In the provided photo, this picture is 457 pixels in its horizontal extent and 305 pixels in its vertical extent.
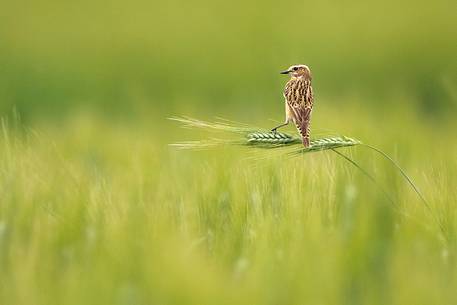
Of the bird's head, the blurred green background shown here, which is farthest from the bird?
the blurred green background

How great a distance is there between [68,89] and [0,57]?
1.38 m

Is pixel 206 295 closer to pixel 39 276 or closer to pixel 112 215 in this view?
pixel 39 276

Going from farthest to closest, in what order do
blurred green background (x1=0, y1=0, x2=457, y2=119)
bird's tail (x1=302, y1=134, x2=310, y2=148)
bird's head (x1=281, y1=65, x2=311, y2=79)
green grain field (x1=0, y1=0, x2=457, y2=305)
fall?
blurred green background (x1=0, y1=0, x2=457, y2=119)
bird's head (x1=281, y1=65, x2=311, y2=79)
bird's tail (x1=302, y1=134, x2=310, y2=148)
green grain field (x1=0, y1=0, x2=457, y2=305)

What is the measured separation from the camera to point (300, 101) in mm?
4395

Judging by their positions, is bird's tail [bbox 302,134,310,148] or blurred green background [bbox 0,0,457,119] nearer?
bird's tail [bbox 302,134,310,148]

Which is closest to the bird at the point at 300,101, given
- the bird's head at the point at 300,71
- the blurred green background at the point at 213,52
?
the bird's head at the point at 300,71

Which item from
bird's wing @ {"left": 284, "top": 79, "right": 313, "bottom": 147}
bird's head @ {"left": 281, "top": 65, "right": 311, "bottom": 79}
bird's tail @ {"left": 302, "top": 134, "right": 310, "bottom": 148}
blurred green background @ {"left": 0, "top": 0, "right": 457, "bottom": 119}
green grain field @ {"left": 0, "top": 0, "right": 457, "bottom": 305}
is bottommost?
green grain field @ {"left": 0, "top": 0, "right": 457, "bottom": 305}

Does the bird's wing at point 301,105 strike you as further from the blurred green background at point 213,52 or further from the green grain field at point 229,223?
the blurred green background at point 213,52

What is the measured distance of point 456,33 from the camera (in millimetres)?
16031

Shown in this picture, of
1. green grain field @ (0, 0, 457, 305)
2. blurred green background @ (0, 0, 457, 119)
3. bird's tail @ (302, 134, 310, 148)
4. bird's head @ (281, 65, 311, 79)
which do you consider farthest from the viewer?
blurred green background @ (0, 0, 457, 119)

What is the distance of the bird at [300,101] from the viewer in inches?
164

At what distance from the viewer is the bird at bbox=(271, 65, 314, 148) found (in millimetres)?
4164

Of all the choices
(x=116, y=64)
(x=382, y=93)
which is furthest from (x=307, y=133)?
(x=116, y=64)

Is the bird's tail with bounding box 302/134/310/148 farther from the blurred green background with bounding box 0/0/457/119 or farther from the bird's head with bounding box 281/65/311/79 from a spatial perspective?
the blurred green background with bounding box 0/0/457/119
